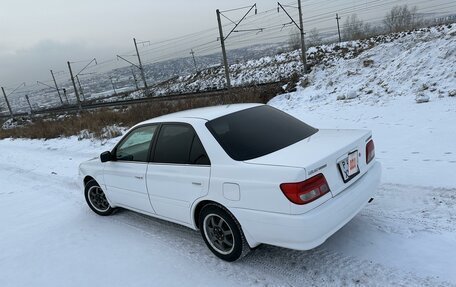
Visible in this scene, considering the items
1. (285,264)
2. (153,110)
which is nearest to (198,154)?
(285,264)

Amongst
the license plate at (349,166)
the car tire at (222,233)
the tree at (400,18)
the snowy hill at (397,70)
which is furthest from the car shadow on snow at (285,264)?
the tree at (400,18)

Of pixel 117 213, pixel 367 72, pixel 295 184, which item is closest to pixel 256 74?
pixel 367 72

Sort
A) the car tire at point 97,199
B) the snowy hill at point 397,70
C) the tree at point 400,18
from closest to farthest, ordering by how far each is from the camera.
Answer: the car tire at point 97,199 < the snowy hill at point 397,70 < the tree at point 400,18

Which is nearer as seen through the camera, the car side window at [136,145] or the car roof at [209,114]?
the car roof at [209,114]

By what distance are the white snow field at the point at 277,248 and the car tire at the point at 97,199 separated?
15cm

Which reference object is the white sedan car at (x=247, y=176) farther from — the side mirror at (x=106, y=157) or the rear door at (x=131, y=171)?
the side mirror at (x=106, y=157)

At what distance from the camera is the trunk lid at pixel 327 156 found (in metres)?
3.29

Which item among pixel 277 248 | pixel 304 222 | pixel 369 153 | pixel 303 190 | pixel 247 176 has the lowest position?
pixel 277 248

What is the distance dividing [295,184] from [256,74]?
33.8 metres

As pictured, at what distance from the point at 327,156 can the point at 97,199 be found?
13.1 ft

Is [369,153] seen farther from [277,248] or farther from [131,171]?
[131,171]

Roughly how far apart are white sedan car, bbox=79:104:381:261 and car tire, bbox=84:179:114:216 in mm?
843

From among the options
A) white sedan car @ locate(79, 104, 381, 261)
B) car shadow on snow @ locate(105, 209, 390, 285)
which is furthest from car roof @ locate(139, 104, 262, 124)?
car shadow on snow @ locate(105, 209, 390, 285)

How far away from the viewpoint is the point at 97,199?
589 centimetres
